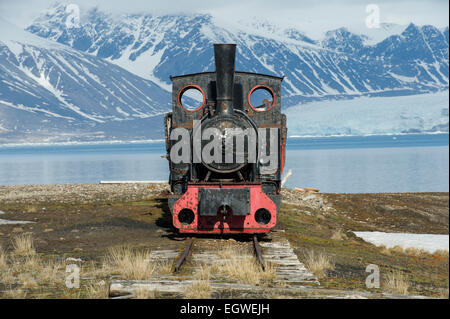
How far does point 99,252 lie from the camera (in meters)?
10.7

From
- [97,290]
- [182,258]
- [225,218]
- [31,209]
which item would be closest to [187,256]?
[182,258]

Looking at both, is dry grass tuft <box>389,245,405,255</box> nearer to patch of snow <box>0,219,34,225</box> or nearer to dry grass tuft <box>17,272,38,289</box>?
dry grass tuft <box>17,272,38,289</box>

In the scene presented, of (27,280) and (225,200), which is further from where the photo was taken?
(225,200)

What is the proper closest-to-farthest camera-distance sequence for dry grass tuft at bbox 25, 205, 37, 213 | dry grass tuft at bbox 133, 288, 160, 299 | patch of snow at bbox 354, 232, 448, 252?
dry grass tuft at bbox 133, 288, 160, 299 → patch of snow at bbox 354, 232, 448, 252 → dry grass tuft at bbox 25, 205, 37, 213

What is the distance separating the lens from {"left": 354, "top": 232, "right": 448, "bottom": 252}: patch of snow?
16.6 metres

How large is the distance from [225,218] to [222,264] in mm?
2682

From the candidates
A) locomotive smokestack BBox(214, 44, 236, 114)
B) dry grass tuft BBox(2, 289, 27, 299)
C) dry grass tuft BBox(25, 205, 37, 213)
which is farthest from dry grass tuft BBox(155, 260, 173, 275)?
dry grass tuft BBox(25, 205, 37, 213)

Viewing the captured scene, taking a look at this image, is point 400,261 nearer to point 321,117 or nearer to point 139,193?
point 139,193

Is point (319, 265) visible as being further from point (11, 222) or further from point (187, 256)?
point (11, 222)

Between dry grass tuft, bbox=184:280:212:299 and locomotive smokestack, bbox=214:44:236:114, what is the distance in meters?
4.87

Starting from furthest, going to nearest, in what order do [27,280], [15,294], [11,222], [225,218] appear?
[11,222] < [225,218] < [27,280] < [15,294]

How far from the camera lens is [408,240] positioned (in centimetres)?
1789

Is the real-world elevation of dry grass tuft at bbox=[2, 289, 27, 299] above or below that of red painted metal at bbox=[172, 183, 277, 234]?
below
